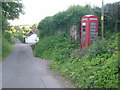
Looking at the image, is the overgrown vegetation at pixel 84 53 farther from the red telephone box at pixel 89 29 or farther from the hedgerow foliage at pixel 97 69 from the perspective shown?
the red telephone box at pixel 89 29

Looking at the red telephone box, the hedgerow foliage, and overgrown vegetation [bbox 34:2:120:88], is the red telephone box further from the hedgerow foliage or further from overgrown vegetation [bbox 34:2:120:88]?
the hedgerow foliage

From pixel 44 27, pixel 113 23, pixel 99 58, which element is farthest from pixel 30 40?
pixel 99 58

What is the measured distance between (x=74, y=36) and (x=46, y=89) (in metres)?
8.70

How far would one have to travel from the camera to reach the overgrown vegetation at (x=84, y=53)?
632 centimetres

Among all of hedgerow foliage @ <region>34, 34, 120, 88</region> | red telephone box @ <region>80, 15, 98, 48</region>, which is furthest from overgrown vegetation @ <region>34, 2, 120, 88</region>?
red telephone box @ <region>80, 15, 98, 48</region>

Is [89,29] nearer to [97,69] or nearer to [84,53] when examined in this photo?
[84,53]

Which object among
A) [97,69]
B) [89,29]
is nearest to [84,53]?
[89,29]

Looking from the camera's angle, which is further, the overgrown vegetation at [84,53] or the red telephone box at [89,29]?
the red telephone box at [89,29]

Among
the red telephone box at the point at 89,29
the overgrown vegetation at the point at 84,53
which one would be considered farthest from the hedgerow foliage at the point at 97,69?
the red telephone box at the point at 89,29

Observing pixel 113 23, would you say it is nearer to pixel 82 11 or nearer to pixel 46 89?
pixel 82 11

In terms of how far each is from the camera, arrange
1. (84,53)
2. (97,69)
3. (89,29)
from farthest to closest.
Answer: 1. (89,29)
2. (84,53)
3. (97,69)

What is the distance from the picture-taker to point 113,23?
13516mm

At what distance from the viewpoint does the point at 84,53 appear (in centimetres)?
995

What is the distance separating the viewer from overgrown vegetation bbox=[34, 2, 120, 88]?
6316 millimetres
